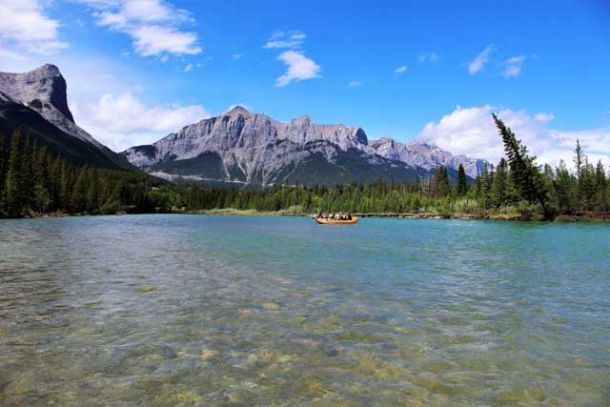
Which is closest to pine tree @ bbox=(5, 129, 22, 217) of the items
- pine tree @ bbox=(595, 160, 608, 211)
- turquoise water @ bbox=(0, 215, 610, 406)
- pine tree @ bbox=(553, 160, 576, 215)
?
turquoise water @ bbox=(0, 215, 610, 406)

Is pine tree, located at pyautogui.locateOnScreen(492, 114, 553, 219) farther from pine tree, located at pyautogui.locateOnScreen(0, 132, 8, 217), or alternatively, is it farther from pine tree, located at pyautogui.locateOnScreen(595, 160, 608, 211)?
pine tree, located at pyautogui.locateOnScreen(0, 132, 8, 217)

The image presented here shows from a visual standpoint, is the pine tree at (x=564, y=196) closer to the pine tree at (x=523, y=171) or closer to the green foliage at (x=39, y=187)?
the pine tree at (x=523, y=171)

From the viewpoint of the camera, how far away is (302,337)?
41.1 ft

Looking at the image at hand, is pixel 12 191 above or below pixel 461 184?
below

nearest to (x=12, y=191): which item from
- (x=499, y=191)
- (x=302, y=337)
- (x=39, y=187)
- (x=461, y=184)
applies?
(x=39, y=187)

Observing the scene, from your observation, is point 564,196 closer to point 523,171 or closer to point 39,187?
point 523,171

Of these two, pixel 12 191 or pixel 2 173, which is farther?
pixel 2 173

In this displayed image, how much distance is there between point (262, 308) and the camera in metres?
16.2

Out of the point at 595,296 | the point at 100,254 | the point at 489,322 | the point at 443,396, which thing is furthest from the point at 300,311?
the point at 100,254

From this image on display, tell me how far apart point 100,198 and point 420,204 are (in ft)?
414

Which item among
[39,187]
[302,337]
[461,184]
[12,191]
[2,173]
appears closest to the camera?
[302,337]

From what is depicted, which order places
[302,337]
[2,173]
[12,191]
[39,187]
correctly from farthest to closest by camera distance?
[39,187] < [2,173] < [12,191] < [302,337]

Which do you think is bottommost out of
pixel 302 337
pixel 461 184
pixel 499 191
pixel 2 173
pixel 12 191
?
pixel 302 337

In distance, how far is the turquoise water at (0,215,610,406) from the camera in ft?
29.0
